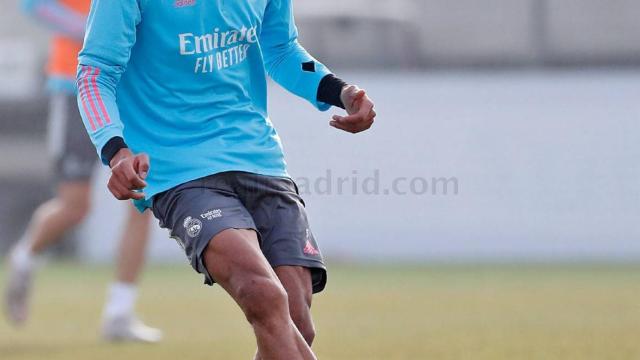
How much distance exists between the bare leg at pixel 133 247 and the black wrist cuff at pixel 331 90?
8.35 ft

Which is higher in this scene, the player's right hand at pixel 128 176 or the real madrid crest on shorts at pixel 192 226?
the player's right hand at pixel 128 176

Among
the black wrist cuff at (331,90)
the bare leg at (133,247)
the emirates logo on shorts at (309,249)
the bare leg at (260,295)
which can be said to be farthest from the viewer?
the bare leg at (133,247)

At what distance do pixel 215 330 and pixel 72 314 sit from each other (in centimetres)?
133

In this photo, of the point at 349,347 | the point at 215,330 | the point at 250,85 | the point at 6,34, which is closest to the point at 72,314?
the point at 215,330

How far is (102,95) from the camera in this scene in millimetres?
3779

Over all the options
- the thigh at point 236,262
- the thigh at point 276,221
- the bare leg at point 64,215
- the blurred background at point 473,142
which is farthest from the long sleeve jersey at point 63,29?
the blurred background at point 473,142

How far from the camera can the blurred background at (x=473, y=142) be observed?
469 inches

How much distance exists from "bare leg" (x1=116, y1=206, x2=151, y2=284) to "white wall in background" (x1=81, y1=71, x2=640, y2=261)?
5.55 meters

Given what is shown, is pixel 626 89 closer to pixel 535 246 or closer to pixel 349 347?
pixel 535 246

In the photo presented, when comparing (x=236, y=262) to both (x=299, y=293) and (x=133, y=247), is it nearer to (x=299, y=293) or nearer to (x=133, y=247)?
(x=299, y=293)

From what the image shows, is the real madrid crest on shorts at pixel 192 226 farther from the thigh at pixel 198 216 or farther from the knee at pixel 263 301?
the knee at pixel 263 301

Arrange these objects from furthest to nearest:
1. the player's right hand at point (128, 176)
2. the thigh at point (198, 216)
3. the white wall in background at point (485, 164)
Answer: the white wall in background at point (485, 164)
the thigh at point (198, 216)
the player's right hand at point (128, 176)

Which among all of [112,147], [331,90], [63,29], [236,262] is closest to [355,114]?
[331,90]

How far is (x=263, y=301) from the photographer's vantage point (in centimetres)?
Answer: 358
